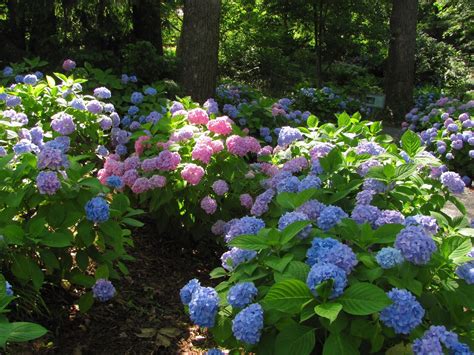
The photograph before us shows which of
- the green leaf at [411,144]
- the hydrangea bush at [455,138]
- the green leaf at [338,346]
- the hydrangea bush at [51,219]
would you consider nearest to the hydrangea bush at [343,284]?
the green leaf at [338,346]

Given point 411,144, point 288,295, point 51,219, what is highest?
point 411,144

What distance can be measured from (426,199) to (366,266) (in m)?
1.03

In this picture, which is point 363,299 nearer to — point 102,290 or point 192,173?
point 102,290

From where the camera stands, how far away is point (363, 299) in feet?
5.23

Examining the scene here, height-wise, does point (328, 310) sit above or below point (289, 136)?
below

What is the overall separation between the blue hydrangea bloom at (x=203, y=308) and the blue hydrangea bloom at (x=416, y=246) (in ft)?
2.24

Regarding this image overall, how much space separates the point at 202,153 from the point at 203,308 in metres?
1.74

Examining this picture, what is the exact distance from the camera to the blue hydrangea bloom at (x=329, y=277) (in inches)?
63.9

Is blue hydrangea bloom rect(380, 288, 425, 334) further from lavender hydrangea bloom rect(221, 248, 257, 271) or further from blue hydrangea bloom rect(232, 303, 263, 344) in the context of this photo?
lavender hydrangea bloom rect(221, 248, 257, 271)

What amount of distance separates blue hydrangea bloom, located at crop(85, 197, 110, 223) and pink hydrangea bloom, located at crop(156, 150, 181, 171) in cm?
109

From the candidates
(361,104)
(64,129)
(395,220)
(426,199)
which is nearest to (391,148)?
(426,199)

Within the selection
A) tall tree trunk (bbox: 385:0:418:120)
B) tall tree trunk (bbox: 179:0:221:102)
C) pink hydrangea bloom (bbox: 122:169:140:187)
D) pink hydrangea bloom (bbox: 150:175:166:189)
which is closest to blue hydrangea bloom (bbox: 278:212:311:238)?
pink hydrangea bloom (bbox: 150:175:166:189)

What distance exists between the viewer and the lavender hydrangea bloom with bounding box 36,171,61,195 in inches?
91.1

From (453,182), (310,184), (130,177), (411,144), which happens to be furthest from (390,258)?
(130,177)
